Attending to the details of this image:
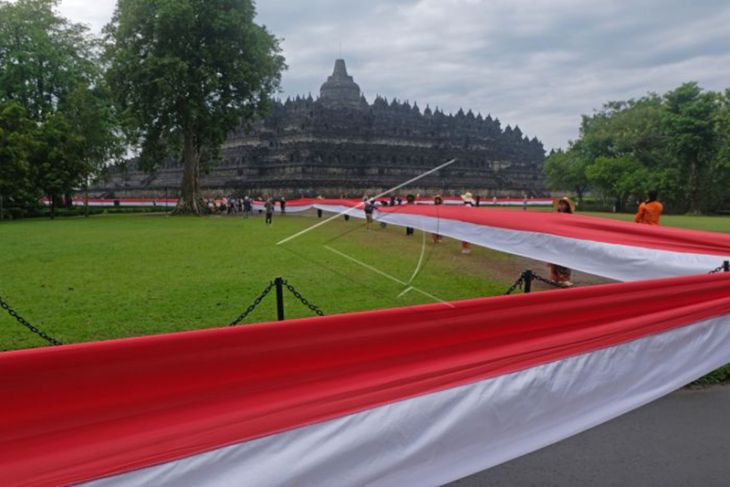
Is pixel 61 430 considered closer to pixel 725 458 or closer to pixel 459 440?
pixel 459 440

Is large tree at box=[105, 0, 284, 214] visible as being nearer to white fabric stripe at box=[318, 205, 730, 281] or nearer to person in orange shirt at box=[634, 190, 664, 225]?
person in orange shirt at box=[634, 190, 664, 225]

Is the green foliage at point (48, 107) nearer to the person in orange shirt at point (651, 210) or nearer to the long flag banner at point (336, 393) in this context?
the person in orange shirt at point (651, 210)

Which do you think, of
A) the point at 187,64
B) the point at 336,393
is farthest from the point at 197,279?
the point at 187,64

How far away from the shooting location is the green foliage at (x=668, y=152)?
40812mm

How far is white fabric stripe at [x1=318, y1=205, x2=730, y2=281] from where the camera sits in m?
4.75

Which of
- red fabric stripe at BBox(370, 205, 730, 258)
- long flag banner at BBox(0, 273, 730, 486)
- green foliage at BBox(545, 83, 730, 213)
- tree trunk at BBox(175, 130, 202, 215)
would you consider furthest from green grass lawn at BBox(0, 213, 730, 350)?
green foliage at BBox(545, 83, 730, 213)

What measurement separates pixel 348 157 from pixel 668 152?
92.1 feet

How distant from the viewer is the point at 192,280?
9.40 metres

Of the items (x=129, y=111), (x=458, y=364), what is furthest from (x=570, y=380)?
(x=129, y=111)

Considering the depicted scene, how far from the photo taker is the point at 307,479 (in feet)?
6.41

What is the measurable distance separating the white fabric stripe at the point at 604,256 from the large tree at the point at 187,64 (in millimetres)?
25723

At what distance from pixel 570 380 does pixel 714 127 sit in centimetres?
4644

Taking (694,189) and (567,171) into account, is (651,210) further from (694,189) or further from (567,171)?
(567,171)

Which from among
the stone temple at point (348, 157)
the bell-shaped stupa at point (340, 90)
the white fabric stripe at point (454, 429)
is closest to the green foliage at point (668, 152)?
the stone temple at point (348, 157)
